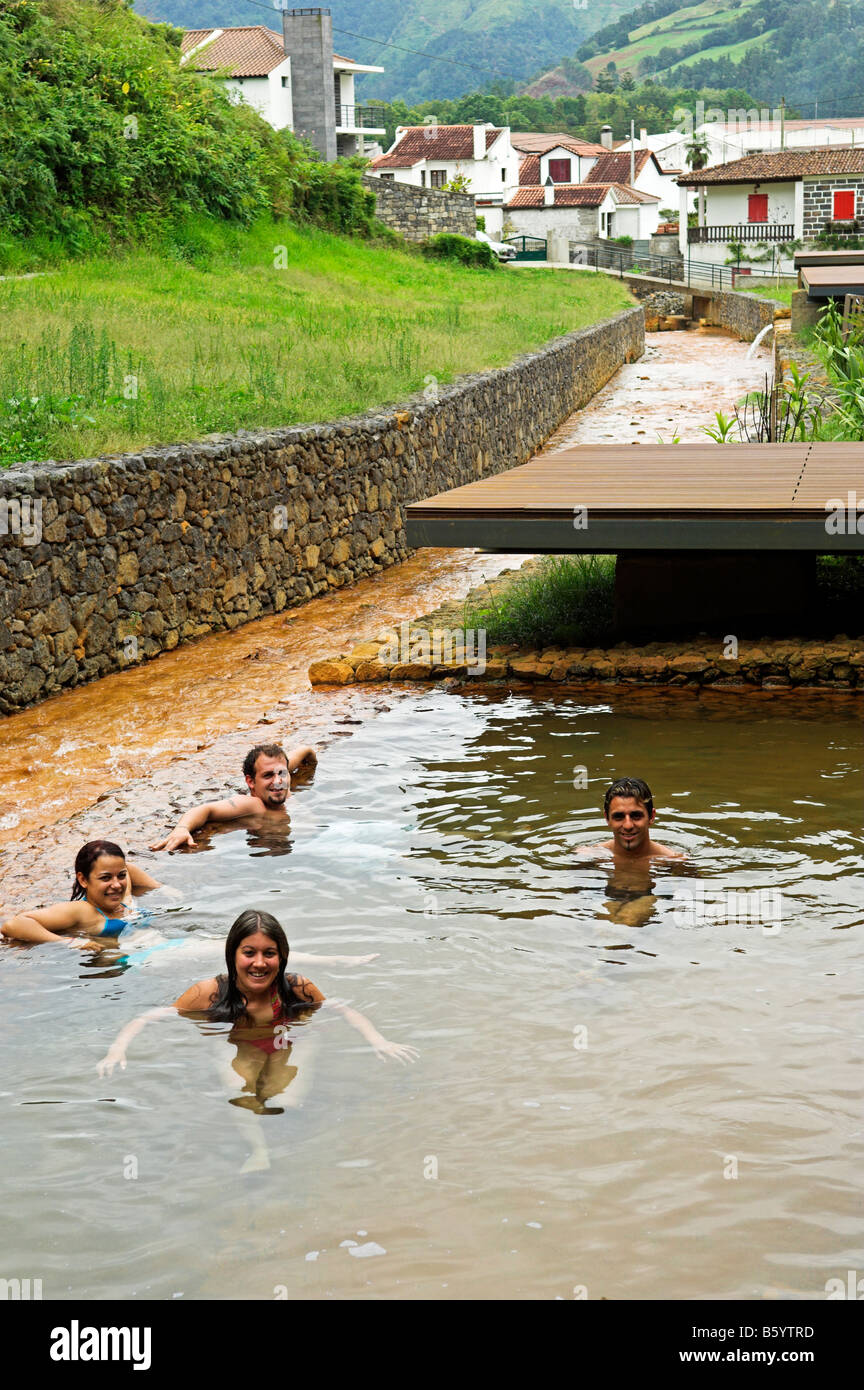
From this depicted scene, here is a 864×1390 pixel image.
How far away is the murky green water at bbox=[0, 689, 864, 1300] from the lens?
423cm

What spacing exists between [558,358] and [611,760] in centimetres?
2003

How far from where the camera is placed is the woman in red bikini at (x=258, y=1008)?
5.46 meters

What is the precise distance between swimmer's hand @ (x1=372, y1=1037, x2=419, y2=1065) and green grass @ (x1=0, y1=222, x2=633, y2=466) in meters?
7.30

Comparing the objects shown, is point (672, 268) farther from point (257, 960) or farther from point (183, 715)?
point (257, 960)

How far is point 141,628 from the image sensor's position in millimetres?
12000

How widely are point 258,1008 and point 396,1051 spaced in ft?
2.07

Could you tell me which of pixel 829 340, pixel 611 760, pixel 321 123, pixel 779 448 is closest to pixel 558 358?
pixel 829 340

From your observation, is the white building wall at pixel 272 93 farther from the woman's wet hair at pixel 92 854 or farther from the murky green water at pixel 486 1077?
the woman's wet hair at pixel 92 854

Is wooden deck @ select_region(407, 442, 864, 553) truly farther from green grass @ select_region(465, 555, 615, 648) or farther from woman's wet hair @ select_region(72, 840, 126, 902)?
woman's wet hair @ select_region(72, 840, 126, 902)

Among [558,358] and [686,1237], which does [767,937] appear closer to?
[686,1237]

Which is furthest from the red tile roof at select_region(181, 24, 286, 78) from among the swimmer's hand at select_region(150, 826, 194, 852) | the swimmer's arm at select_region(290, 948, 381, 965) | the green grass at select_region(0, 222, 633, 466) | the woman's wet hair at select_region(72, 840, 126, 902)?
the swimmer's arm at select_region(290, 948, 381, 965)

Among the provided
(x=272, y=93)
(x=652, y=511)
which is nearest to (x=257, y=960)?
(x=652, y=511)

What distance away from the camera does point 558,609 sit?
1203 cm

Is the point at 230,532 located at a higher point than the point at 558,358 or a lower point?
lower
